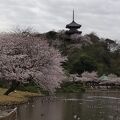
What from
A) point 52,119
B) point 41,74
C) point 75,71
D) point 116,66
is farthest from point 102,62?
point 52,119

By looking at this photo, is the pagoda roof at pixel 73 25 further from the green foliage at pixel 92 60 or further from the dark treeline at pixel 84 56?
the green foliage at pixel 92 60

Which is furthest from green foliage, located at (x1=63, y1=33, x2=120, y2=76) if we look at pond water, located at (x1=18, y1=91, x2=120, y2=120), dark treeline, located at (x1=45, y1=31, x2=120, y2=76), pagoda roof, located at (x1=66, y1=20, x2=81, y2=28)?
pond water, located at (x1=18, y1=91, x2=120, y2=120)

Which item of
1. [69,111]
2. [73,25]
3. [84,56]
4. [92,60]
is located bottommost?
[69,111]

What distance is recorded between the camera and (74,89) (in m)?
69.4

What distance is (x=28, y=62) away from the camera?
41219 mm

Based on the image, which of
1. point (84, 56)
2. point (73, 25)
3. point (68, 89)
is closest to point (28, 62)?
point (68, 89)

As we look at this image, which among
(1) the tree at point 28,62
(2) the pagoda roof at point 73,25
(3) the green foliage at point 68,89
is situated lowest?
(3) the green foliage at point 68,89

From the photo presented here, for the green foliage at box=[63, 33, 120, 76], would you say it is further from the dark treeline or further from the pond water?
the pond water

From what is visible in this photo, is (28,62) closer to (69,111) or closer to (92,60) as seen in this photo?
(69,111)

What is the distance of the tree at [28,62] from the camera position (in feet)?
135

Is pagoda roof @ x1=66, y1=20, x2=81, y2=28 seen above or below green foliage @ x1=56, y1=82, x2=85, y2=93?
above

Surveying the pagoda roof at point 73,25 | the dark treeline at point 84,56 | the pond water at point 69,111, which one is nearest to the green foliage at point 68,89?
the dark treeline at point 84,56

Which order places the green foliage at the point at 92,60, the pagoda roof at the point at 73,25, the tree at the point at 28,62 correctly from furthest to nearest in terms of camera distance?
the pagoda roof at the point at 73,25 → the green foliage at the point at 92,60 → the tree at the point at 28,62

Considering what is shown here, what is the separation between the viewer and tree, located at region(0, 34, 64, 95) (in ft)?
135
